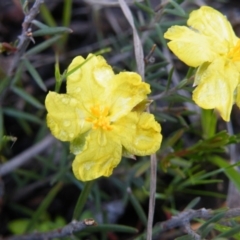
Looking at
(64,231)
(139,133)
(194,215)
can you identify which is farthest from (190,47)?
(64,231)

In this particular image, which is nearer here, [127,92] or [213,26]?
[127,92]

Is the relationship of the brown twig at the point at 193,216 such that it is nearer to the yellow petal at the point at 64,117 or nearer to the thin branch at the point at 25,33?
the yellow petal at the point at 64,117

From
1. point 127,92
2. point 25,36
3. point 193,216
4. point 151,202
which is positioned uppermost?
point 25,36

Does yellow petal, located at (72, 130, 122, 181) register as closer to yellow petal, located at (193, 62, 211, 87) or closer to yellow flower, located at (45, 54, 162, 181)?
yellow flower, located at (45, 54, 162, 181)

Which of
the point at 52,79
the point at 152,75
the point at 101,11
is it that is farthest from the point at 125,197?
the point at 101,11

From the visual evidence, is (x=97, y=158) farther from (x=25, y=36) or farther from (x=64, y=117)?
(x=25, y=36)

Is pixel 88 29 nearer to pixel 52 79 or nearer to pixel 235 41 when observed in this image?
pixel 52 79
